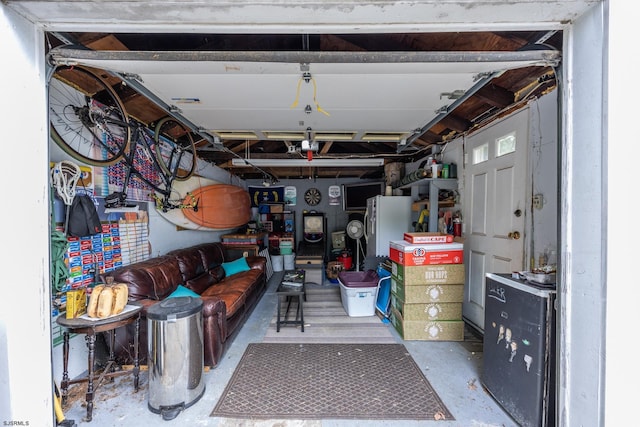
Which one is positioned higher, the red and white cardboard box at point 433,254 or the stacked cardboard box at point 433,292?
the red and white cardboard box at point 433,254

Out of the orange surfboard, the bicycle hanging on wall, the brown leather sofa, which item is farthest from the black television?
the bicycle hanging on wall

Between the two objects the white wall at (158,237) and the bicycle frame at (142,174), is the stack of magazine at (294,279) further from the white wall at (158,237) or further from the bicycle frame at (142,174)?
the bicycle frame at (142,174)

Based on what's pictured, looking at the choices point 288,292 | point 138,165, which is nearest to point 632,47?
point 288,292

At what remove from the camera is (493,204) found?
2865 millimetres

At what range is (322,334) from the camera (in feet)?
10.2

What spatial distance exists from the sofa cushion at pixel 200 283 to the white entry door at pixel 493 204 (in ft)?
11.9

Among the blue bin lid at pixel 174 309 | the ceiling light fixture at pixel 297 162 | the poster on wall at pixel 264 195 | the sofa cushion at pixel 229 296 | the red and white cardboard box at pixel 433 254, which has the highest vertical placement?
the ceiling light fixture at pixel 297 162

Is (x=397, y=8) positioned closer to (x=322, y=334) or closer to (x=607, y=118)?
(x=607, y=118)

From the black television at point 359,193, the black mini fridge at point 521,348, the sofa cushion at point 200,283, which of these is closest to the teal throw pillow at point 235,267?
the sofa cushion at point 200,283

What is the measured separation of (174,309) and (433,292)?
2.64 meters

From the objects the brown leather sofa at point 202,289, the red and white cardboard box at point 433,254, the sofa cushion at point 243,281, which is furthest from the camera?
the sofa cushion at point 243,281

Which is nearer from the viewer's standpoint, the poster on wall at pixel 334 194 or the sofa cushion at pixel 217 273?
the sofa cushion at pixel 217 273

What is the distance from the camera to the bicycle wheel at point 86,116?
215 centimetres

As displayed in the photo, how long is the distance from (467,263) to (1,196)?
4.15 m
